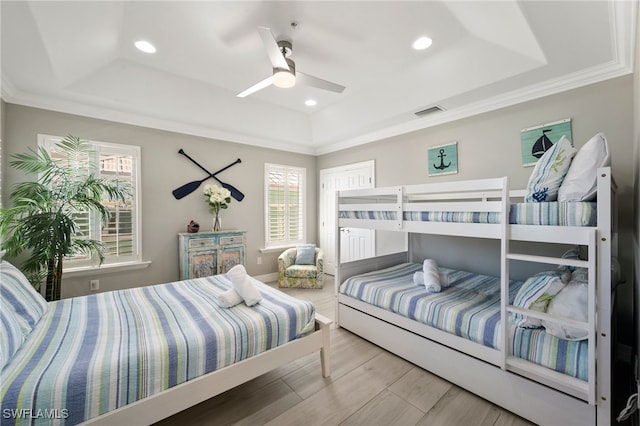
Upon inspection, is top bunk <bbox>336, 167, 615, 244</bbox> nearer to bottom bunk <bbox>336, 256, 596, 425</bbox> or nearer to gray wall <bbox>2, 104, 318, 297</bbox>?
bottom bunk <bbox>336, 256, 596, 425</bbox>

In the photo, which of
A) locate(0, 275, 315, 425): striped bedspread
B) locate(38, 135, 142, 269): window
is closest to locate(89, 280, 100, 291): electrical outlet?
locate(38, 135, 142, 269): window

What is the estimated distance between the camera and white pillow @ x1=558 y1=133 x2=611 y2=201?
1494 millimetres

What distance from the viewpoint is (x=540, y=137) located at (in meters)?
2.69

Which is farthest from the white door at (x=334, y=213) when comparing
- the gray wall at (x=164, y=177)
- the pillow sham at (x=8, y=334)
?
the pillow sham at (x=8, y=334)

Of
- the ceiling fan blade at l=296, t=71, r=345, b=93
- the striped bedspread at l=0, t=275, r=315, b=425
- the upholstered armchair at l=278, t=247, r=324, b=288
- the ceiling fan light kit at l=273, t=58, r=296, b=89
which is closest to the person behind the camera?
the striped bedspread at l=0, t=275, r=315, b=425

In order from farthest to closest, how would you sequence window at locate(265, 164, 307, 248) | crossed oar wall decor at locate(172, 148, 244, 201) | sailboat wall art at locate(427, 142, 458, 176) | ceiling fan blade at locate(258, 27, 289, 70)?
window at locate(265, 164, 307, 248) → crossed oar wall decor at locate(172, 148, 244, 201) → sailboat wall art at locate(427, 142, 458, 176) → ceiling fan blade at locate(258, 27, 289, 70)

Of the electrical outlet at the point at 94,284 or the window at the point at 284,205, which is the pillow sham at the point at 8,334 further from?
the window at the point at 284,205

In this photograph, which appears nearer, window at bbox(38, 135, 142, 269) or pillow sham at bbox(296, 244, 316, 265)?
window at bbox(38, 135, 142, 269)

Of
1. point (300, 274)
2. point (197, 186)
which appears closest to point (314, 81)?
point (197, 186)

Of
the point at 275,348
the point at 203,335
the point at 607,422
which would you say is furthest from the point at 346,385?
the point at 607,422

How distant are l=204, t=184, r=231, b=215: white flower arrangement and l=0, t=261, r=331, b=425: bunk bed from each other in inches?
73.1

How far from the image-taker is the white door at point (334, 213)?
4434mm

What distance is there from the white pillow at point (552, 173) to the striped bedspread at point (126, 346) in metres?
1.80

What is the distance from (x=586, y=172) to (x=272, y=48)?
2.26 m
